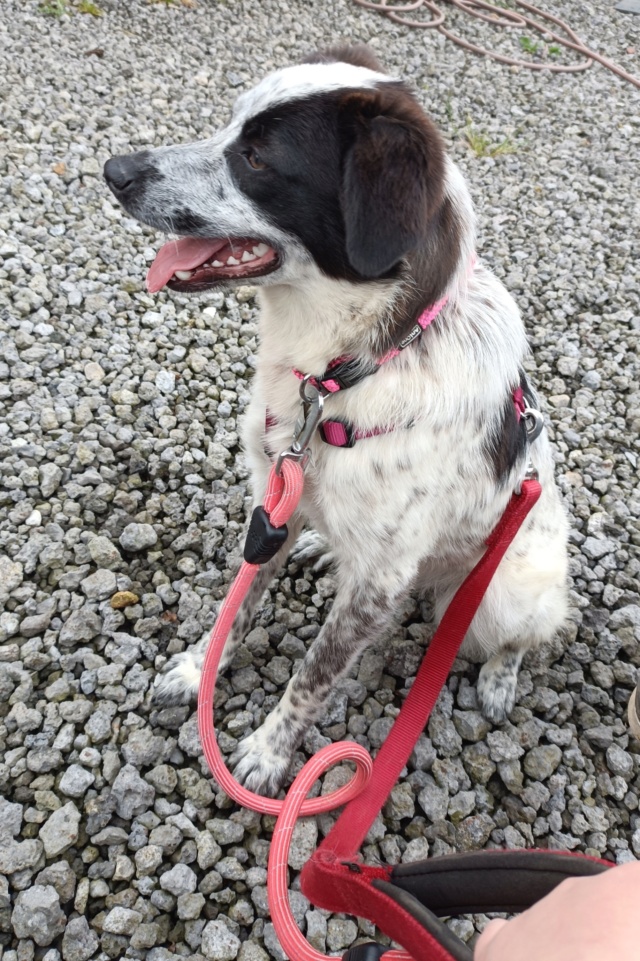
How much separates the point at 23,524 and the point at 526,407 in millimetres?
1882

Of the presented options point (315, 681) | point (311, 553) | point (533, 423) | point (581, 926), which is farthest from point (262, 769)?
point (581, 926)

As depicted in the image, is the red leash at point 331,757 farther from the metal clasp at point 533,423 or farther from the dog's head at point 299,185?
the dog's head at point 299,185

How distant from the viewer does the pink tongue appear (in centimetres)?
179

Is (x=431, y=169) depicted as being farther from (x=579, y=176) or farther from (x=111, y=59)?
(x=111, y=59)

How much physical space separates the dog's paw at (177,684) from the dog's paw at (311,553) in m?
0.62

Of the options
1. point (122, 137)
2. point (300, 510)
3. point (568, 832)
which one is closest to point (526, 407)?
point (300, 510)

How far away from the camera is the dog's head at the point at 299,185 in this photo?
59.6 inches

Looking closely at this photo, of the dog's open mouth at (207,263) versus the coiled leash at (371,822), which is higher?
the dog's open mouth at (207,263)

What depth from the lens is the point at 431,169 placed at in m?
1.54

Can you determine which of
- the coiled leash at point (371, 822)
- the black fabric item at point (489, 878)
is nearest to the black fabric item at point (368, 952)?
the coiled leash at point (371, 822)

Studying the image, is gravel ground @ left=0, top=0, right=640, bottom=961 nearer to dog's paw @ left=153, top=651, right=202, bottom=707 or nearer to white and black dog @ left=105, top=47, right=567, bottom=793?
dog's paw @ left=153, top=651, right=202, bottom=707

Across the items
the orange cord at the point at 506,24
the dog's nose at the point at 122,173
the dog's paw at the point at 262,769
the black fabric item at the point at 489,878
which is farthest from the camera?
the orange cord at the point at 506,24

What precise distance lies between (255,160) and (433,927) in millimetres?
1708

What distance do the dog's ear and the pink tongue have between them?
461 millimetres
